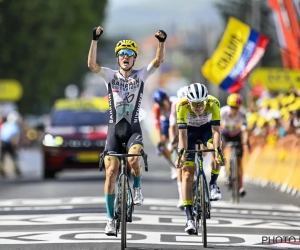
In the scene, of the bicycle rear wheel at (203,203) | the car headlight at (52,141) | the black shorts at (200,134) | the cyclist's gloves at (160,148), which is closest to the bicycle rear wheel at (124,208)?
the bicycle rear wheel at (203,203)

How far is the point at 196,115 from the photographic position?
526 inches

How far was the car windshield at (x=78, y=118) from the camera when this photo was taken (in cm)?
2795

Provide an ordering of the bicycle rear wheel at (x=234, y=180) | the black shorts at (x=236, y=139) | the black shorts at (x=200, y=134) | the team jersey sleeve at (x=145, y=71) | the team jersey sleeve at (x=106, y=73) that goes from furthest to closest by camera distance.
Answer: the black shorts at (x=236, y=139), the bicycle rear wheel at (x=234, y=180), the black shorts at (x=200, y=134), the team jersey sleeve at (x=145, y=71), the team jersey sleeve at (x=106, y=73)

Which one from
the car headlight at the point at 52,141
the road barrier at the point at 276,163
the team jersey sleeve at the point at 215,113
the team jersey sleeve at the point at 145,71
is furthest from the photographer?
the car headlight at the point at 52,141

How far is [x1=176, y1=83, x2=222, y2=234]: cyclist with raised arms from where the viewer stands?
12.8m

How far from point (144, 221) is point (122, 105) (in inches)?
126

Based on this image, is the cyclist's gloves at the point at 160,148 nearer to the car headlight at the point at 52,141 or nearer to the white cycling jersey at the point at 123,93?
the white cycling jersey at the point at 123,93

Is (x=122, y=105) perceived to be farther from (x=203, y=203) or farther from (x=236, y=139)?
(x=236, y=139)

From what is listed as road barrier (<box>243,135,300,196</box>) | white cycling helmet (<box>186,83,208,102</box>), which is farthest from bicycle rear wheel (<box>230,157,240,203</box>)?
white cycling helmet (<box>186,83,208,102</box>)

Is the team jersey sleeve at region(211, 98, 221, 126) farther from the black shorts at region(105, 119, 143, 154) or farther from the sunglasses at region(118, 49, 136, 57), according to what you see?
the sunglasses at region(118, 49, 136, 57)

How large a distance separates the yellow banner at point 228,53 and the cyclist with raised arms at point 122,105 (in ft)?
52.6

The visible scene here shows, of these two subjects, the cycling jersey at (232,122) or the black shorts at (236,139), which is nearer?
the cycling jersey at (232,122)

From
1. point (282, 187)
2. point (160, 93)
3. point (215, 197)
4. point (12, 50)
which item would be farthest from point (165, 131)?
point (12, 50)

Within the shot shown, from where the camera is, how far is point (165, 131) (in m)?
19.6
